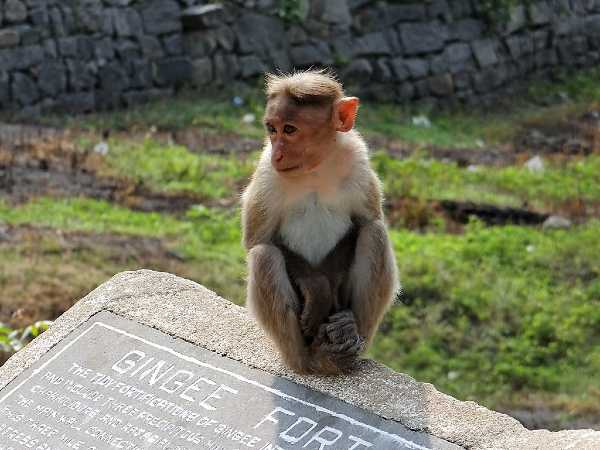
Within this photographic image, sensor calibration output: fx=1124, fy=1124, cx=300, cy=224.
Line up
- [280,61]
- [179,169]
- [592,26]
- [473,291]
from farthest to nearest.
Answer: [592,26]
[280,61]
[179,169]
[473,291]

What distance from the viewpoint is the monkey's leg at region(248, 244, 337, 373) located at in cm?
488

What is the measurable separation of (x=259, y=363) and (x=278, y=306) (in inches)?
14.6

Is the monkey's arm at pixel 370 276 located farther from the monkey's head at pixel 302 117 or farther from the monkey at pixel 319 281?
the monkey's head at pixel 302 117

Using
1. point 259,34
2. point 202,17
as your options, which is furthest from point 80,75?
point 259,34

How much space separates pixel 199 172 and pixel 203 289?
5011mm

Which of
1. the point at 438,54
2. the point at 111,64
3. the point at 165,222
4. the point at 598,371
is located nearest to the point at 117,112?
the point at 111,64

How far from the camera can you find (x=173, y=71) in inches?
544

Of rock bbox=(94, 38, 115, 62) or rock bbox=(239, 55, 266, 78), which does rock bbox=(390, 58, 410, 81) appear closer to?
rock bbox=(239, 55, 266, 78)

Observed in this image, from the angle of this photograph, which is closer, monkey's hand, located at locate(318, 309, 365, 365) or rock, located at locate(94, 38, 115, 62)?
monkey's hand, located at locate(318, 309, 365, 365)

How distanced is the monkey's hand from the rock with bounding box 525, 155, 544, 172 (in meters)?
7.45

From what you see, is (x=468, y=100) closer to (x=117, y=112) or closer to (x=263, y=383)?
(x=117, y=112)

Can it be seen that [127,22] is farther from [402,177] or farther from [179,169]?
[402,177]

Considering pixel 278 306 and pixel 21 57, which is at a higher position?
pixel 21 57

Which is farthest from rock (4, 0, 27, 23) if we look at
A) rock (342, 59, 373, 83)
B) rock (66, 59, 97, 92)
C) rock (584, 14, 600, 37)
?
rock (584, 14, 600, 37)
